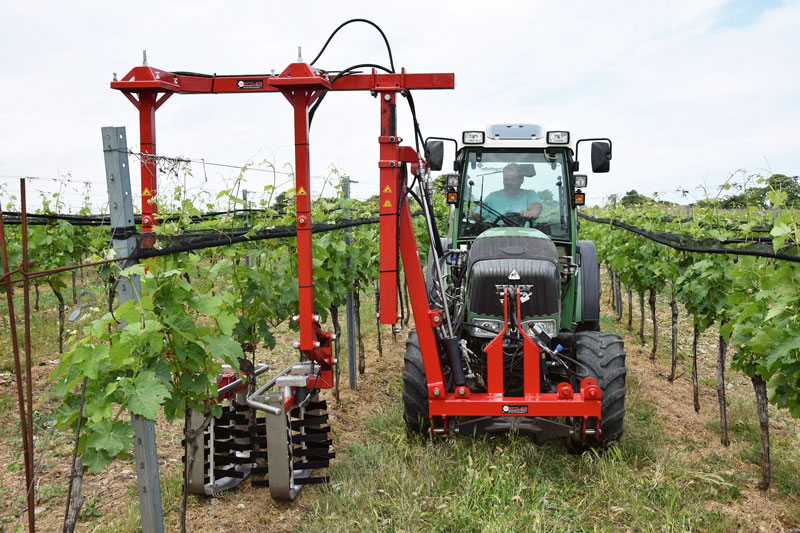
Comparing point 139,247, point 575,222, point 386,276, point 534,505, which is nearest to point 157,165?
point 139,247

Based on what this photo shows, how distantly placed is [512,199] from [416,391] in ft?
6.30

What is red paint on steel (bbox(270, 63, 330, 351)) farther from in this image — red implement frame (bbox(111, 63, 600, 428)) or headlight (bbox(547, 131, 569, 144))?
headlight (bbox(547, 131, 569, 144))

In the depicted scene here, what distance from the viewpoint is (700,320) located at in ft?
19.3

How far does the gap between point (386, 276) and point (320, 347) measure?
65 cm

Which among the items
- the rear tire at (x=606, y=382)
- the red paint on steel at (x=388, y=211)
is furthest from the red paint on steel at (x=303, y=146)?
the rear tire at (x=606, y=382)

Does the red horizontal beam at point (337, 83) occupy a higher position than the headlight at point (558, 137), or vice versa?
the red horizontal beam at point (337, 83)

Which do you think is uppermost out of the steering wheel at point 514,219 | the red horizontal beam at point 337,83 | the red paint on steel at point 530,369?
the red horizontal beam at point 337,83

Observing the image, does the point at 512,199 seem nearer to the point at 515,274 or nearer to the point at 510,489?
the point at 515,274

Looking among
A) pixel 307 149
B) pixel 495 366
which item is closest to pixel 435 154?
pixel 307 149

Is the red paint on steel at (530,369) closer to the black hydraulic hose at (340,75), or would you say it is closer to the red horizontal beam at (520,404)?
the red horizontal beam at (520,404)

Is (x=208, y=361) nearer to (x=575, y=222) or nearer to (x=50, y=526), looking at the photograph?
(x=50, y=526)

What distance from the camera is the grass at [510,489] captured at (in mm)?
3500

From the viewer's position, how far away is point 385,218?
12.7 feet

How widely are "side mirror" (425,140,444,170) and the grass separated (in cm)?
205
